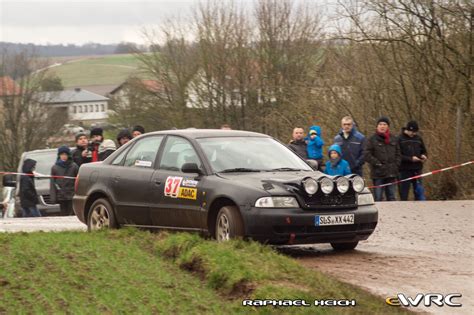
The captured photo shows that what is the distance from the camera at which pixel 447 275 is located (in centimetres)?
1023

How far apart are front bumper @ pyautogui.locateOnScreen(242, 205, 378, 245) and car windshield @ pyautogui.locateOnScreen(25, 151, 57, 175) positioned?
13.8 meters

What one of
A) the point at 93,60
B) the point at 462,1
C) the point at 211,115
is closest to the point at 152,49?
the point at 211,115

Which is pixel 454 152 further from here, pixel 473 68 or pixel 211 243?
pixel 211 243

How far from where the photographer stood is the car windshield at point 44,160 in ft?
80.5

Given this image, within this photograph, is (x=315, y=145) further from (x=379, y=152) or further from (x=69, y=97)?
(x=69, y=97)

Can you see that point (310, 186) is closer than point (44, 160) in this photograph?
Yes

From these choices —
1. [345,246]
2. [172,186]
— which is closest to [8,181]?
[172,186]

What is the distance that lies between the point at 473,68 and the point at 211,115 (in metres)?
31.8

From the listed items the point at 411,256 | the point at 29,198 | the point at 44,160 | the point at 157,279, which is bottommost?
the point at 411,256

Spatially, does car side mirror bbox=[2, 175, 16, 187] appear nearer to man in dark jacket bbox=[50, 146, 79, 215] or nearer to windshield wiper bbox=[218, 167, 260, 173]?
man in dark jacket bbox=[50, 146, 79, 215]

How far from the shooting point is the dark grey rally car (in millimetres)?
11547

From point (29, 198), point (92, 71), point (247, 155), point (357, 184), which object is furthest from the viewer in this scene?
point (92, 71)

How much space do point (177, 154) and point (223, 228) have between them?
5.29ft

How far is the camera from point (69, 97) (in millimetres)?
151500
